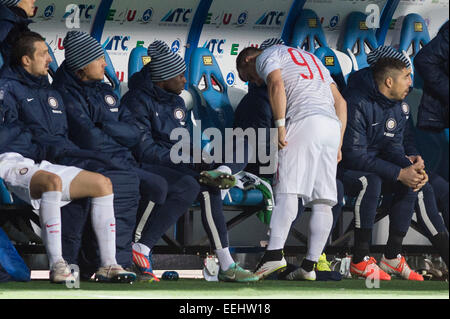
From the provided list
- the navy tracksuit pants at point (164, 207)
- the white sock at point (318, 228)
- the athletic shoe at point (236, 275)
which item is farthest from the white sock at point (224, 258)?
the white sock at point (318, 228)

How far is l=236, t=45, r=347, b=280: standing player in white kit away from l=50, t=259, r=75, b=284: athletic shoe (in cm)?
123

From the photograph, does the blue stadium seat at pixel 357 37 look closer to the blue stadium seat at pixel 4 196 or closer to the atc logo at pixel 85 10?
the atc logo at pixel 85 10

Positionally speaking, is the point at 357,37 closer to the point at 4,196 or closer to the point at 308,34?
the point at 308,34

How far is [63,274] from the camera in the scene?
19.0 feet

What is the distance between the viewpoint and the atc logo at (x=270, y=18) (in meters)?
8.91

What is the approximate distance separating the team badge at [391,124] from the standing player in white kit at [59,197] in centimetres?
236

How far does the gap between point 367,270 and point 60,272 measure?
7.51ft

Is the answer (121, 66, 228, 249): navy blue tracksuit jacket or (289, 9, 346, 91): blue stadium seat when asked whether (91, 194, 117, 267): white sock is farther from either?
(289, 9, 346, 91): blue stadium seat

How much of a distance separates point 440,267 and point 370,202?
977mm

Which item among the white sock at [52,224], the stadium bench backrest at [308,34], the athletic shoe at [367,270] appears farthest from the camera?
the stadium bench backrest at [308,34]

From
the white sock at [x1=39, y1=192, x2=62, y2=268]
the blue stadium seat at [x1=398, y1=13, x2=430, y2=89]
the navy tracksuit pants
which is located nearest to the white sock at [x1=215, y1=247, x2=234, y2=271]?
the navy tracksuit pants


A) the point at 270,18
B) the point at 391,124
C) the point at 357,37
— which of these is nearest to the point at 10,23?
the point at 391,124
